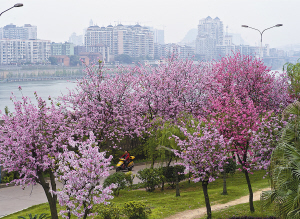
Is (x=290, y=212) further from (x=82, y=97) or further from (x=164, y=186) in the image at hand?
(x=82, y=97)

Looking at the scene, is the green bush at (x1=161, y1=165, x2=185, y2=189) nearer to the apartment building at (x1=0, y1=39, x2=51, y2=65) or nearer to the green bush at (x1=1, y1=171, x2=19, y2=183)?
the green bush at (x1=1, y1=171, x2=19, y2=183)

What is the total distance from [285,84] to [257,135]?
63.1 feet

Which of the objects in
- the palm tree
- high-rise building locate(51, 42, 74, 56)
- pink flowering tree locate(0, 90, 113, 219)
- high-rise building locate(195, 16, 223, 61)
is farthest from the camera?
high-rise building locate(195, 16, 223, 61)

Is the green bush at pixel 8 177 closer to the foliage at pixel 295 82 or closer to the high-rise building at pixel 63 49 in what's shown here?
the foliage at pixel 295 82

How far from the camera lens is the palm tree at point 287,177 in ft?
31.5

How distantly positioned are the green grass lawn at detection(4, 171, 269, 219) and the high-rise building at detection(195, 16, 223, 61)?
84.2m

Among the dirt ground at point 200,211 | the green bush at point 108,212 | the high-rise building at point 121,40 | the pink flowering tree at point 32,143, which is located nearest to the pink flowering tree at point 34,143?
the pink flowering tree at point 32,143

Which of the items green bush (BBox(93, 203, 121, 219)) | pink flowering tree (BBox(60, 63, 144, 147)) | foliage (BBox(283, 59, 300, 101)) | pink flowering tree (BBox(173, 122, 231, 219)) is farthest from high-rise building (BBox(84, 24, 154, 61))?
pink flowering tree (BBox(173, 122, 231, 219))

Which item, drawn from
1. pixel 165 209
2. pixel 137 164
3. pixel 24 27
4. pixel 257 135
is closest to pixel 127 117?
pixel 137 164

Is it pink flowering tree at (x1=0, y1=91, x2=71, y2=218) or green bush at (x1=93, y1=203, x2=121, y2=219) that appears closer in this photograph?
pink flowering tree at (x1=0, y1=91, x2=71, y2=218)

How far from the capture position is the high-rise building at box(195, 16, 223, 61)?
11253cm

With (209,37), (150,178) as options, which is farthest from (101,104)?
(209,37)

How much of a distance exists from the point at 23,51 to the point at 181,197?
279 feet

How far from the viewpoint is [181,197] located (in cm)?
1748
